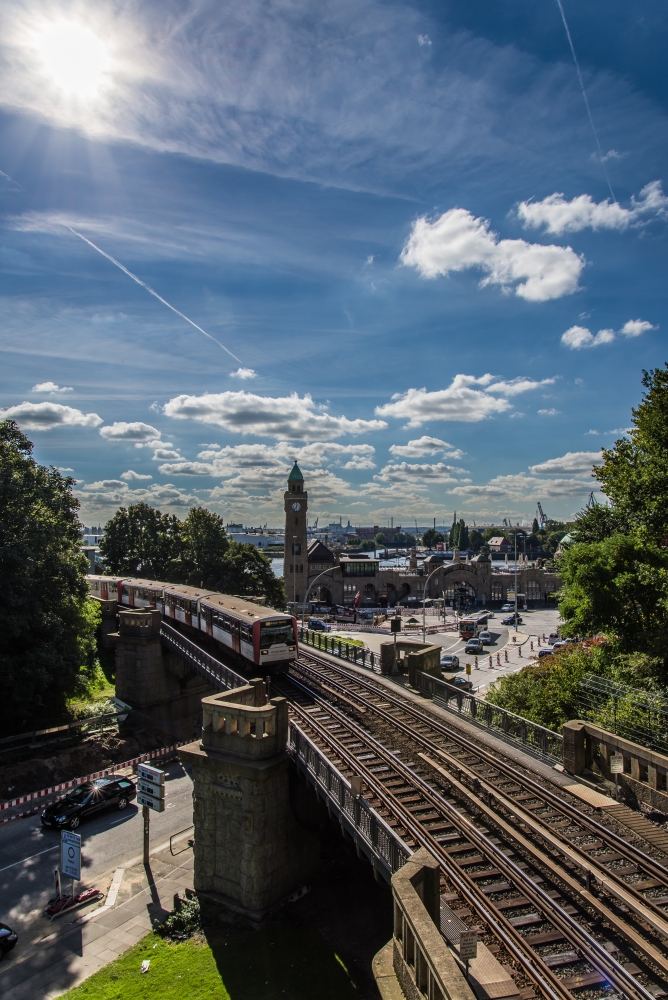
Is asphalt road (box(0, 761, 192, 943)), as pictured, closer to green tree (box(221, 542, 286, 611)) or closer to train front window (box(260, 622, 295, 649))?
train front window (box(260, 622, 295, 649))

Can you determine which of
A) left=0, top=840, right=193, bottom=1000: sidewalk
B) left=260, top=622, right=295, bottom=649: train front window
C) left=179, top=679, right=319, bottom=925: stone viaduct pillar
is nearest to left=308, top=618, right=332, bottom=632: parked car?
left=260, top=622, right=295, bottom=649: train front window

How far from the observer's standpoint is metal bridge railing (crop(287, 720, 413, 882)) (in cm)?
1123

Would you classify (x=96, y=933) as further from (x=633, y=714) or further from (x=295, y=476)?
(x=295, y=476)

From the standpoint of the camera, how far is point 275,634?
26.0 meters

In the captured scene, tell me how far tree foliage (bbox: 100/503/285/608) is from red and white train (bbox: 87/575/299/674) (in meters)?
16.4

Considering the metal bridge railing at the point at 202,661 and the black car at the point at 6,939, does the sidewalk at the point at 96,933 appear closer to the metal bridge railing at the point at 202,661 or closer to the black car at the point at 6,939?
the black car at the point at 6,939

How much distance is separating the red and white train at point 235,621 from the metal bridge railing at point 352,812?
8.73m

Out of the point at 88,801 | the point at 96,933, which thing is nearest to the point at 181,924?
the point at 96,933

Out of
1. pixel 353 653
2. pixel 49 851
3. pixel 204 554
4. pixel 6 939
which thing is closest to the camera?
pixel 6 939

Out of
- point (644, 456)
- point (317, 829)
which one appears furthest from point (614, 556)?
point (317, 829)

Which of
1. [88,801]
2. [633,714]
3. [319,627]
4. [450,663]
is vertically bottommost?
[88,801]

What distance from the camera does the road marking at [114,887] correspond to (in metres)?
17.7

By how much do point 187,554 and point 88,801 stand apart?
36.6 meters

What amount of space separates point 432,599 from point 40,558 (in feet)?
233
